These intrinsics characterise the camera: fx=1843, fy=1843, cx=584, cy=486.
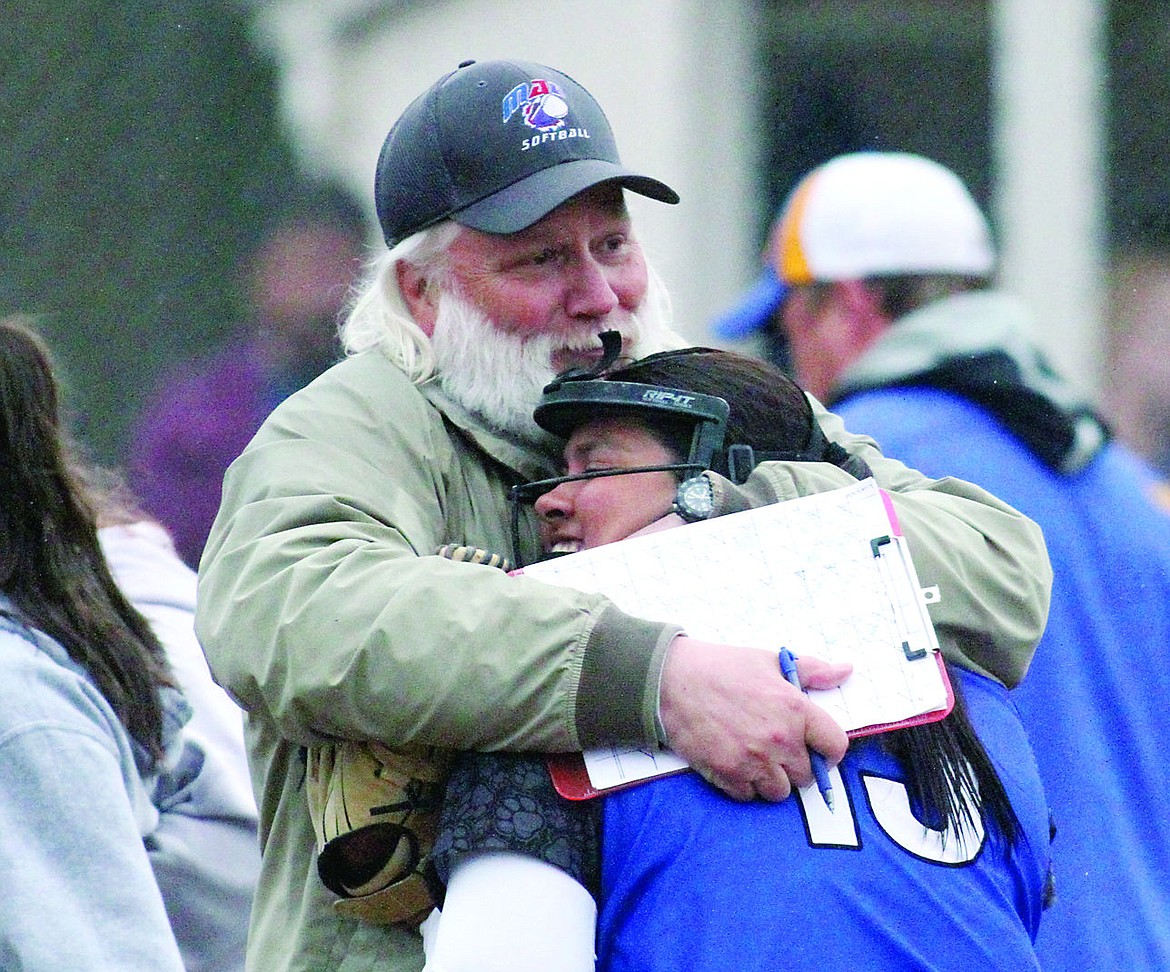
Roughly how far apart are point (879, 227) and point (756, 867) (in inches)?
105

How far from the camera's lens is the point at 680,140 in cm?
853

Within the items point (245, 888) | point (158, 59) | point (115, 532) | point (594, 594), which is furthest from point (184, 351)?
point (594, 594)

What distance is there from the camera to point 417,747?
6.97 ft

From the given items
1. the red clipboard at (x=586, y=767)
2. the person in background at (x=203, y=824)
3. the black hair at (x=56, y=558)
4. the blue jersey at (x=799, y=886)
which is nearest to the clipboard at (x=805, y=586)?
the red clipboard at (x=586, y=767)

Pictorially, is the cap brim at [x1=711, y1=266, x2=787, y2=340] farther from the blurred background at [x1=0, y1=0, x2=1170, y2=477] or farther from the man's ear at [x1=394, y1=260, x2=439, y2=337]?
the blurred background at [x1=0, y1=0, x2=1170, y2=477]

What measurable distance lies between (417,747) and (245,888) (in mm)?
1156

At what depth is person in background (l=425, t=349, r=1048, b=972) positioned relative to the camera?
6.33 feet

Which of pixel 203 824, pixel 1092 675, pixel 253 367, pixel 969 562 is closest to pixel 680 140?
pixel 253 367

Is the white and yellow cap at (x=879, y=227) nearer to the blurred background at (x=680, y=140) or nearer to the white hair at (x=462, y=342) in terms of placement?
the white hair at (x=462, y=342)

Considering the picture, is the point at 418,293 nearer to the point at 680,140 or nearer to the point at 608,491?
the point at 608,491

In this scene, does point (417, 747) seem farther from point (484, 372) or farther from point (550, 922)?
point (484, 372)

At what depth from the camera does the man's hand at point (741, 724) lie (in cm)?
198

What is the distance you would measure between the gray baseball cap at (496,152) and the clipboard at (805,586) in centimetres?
61

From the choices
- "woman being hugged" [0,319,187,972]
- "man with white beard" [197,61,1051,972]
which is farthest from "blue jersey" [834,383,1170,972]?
"woman being hugged" [0,319,187,972]
